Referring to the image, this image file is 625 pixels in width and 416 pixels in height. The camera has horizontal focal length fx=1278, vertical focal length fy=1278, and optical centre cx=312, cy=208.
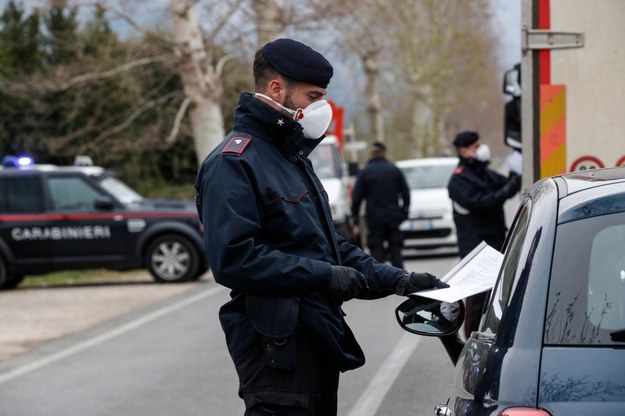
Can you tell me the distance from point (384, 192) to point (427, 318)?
11298mm

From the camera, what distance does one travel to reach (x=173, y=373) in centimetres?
983

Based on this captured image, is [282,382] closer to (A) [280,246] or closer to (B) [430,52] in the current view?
(A) [280,246]

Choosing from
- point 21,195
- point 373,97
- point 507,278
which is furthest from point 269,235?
Answer: point 373,97

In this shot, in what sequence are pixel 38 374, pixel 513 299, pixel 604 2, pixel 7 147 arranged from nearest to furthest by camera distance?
1. pixel 513 299
2. pixel 604 2
3. pixel 38 374
4. pixel 7 147

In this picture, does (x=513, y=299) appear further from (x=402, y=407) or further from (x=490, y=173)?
(x=490, y=173)

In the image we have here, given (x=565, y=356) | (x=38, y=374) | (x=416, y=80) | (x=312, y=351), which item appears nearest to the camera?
(x=565, y=356)

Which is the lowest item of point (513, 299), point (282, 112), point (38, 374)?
point (38, 374)

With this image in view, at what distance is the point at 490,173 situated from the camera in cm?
1027

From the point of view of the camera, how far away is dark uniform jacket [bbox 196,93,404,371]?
12.9 ft

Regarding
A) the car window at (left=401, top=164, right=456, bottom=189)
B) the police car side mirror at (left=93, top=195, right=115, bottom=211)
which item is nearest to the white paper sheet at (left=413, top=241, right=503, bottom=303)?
the police car side mirror at (left=93, top=195, right=115, bottom=211)

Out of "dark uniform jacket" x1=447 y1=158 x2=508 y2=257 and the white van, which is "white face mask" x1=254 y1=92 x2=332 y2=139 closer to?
"dark uniform jacket" x1=447 y1=158 x2=508 y2=257

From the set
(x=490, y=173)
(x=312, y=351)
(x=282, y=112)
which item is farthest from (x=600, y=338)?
(x=490, y=173)

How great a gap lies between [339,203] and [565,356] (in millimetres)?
17637

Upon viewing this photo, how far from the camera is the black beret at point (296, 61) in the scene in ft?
13.8
